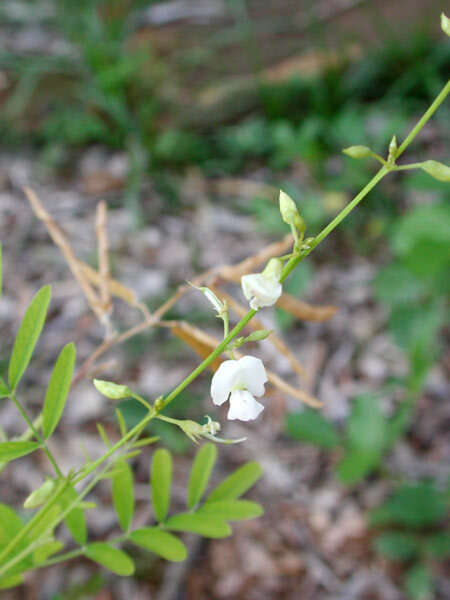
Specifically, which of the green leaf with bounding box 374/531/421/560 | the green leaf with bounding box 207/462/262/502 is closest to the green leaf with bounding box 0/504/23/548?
the green leaf with bounding box 207/462/262/502

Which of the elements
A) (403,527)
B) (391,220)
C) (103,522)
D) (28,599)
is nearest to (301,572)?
(403,527)

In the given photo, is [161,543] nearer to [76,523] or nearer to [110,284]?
[76,523]

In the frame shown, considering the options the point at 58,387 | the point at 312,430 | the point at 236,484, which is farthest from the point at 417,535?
the point at 58,387

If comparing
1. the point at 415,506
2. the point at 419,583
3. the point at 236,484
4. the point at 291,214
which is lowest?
the point at 419,583

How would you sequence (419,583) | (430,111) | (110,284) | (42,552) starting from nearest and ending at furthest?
1. (430,111)
2. (42,552)
3. (110,284)
4. (419,583)

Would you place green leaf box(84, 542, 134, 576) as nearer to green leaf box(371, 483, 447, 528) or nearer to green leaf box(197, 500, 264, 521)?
green leaf box(197, 500, 264, 521)

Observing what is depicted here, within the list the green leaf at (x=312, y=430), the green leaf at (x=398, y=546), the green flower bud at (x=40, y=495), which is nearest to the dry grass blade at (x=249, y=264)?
the green flower bud at (x=40, y=495)

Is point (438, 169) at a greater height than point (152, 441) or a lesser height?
greater
